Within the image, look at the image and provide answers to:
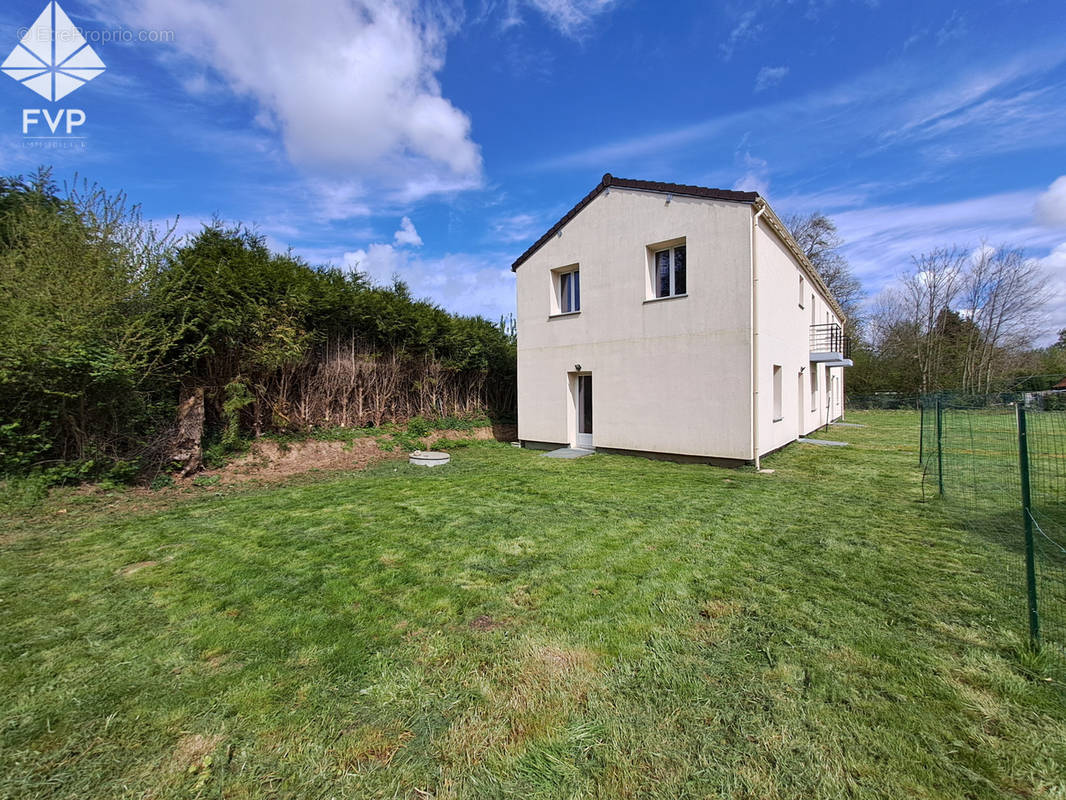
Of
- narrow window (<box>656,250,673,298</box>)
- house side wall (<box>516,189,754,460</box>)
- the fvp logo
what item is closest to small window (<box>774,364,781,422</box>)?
house side wall (<box>516,189,754,460</box>)

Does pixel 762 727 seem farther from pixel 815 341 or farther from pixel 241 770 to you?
pixel 815 341

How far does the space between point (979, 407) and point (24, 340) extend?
14255 mm

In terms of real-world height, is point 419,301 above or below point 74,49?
below

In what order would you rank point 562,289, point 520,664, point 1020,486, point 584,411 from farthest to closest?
point 562,289 → point 584,411 → point 1020,486 → point 520,664

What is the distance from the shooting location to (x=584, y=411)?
470 inches

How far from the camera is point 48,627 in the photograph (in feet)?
9.52

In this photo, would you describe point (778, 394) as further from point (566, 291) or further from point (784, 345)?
point (566, 291)

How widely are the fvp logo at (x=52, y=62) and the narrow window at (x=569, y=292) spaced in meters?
9.81

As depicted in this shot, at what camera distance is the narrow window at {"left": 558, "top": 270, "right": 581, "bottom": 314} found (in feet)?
39.2

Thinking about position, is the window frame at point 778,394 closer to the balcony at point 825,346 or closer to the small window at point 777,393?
the small window at point 777,393

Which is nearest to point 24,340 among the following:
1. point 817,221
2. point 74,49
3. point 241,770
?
point 74,49

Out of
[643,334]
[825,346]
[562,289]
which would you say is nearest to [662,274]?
[643,334]

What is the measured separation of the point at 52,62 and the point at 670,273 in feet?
38.6

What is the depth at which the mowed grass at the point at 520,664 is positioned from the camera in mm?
1796
